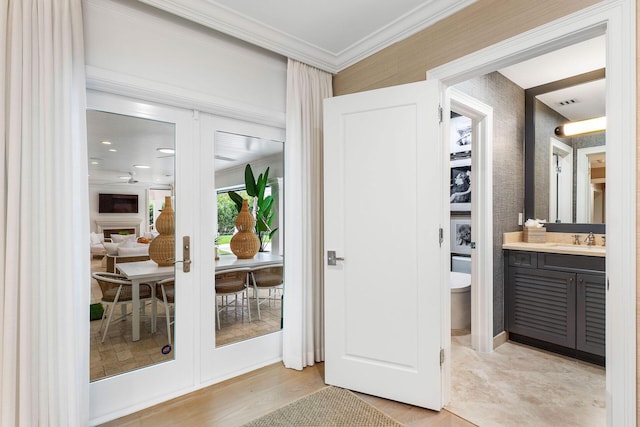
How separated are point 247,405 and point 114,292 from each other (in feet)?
3.81

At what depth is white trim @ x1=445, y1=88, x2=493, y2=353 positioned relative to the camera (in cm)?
300

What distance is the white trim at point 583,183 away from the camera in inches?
120

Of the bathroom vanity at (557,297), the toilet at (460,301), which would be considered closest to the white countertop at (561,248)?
the bathroom vanity at (557,297)

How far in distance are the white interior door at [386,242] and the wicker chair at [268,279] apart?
595 mm

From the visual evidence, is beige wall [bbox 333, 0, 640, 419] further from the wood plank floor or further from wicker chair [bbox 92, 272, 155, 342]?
wicker chair [bbox 92, 272, 155, 342]

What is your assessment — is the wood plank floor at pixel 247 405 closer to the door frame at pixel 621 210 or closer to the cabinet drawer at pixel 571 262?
the door frame at pixel 621 210

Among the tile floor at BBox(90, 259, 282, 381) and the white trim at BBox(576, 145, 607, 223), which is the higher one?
the white trim at BBox(576, 145, 607, 223)

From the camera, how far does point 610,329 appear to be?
1.49m

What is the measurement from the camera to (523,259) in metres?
3.10

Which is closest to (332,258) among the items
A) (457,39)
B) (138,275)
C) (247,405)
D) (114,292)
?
(247,405)

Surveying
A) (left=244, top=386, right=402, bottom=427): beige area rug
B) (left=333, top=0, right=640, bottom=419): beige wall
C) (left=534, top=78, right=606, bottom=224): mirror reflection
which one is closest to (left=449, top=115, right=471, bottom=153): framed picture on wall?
A: (left=534, top=78, right=606, bottom=224): mirror reflection

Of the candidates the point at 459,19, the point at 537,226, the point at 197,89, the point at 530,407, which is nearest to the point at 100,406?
the point at 197,89

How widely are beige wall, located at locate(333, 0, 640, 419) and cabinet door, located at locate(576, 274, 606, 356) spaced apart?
4.81ft

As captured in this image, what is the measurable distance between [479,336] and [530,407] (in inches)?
36.3
